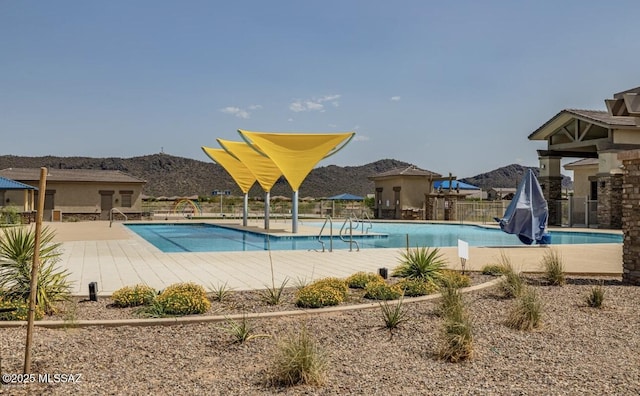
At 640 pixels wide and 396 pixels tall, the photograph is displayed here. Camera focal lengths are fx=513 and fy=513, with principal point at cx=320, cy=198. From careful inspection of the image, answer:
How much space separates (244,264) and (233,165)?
15.3 metres

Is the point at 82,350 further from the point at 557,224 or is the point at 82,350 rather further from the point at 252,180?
the point at 557,224

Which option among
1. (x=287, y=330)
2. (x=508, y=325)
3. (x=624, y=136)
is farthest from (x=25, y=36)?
(x=624, y=136)

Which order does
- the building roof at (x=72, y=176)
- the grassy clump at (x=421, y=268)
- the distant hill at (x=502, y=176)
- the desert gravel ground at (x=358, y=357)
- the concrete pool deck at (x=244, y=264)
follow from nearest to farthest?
the desert gravel ground at (x=358, y=357) → the grassy clump at (x=421, y=268) → the concrete pool deck at (x=244, y=264) → the building roof at (x=72, y=176) → the distant hill at (x=502, y=176)

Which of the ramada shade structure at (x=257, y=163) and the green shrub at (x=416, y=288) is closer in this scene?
the green shrub at (x=416, y=288)

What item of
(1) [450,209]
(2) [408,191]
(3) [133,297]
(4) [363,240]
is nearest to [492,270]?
(3) [133,297]

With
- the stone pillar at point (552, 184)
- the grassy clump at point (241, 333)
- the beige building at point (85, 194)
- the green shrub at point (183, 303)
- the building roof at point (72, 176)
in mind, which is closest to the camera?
the grassy clump at point (241, 333)

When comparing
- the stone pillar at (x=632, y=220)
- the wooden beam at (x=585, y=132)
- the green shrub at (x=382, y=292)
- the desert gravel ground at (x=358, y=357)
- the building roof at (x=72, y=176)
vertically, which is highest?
the wooden beam at (x=585, y=132)

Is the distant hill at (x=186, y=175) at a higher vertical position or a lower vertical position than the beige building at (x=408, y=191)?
higher

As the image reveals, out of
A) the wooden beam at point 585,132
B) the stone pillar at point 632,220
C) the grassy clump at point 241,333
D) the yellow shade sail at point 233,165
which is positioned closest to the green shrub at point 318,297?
the grassy clump at point 241,333

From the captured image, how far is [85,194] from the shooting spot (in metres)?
31.8

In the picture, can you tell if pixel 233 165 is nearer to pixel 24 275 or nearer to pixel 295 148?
pixel 295 148

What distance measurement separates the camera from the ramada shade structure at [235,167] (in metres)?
24.3

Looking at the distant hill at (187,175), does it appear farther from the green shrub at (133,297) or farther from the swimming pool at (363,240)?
the green shrub at (133,297)

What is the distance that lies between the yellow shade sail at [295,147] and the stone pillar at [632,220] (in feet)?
39.0
